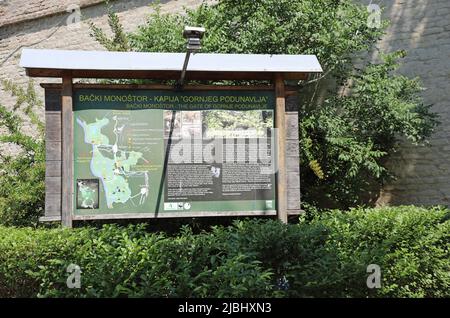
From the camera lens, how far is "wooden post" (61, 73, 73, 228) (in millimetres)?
6113

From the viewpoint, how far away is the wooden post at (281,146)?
6422 millimetres

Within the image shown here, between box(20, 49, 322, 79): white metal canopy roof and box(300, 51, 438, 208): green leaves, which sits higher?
box(20, 49, 322, 79): white metal canopy roof

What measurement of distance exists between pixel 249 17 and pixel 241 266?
525 centimetres

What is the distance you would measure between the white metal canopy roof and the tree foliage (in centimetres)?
179

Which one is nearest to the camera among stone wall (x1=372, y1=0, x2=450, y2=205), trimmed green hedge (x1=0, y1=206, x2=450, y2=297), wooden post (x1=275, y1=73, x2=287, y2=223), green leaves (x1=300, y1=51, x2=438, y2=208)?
trimmed green hedge (x1=0, y1=206, x2=450, y2=297)

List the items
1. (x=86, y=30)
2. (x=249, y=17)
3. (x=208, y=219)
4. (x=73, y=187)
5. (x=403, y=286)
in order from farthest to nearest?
(x=86, y=30)
(x=249, y=17)
(x=208, y=219)
(x=73, y=187)
(x=403, y=286)

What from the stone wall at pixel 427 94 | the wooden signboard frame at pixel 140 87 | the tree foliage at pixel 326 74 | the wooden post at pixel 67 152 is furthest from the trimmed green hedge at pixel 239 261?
the stone wall at pixel 427 94

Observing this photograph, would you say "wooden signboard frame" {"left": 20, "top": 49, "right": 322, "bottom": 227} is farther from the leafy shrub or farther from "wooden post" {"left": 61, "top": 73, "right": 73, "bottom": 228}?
the leafy shrub

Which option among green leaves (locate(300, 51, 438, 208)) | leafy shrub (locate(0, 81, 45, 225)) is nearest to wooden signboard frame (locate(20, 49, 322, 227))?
green leaves (locate(300, 51, 438, 208))

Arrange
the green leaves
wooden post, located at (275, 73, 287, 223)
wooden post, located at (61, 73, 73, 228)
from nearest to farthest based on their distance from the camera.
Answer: wooden post, located at (61, 73, 73, 228), wooden post, located at (275, 73, 287, 223), the green leaves

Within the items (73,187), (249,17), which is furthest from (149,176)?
(249,17)

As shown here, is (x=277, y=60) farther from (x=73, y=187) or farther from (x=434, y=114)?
(x=434, y=114)

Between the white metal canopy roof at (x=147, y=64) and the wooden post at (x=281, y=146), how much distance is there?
211 mm

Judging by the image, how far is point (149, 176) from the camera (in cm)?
635
